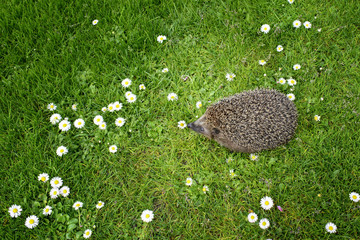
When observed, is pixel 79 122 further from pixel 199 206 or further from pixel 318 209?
pixel 318 209

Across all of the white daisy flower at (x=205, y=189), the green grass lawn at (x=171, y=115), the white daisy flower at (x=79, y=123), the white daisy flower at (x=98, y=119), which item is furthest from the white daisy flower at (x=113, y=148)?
the white daisy flower at (x=205, y=189)

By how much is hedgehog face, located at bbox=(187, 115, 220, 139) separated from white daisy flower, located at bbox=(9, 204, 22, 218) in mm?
2272

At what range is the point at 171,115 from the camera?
421cm

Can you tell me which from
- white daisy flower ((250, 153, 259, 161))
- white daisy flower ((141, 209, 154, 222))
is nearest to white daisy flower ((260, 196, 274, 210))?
white daisy flower ((250, 153, 259, 161))

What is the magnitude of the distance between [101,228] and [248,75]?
2.92m

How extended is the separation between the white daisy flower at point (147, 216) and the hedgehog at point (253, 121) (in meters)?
1.27

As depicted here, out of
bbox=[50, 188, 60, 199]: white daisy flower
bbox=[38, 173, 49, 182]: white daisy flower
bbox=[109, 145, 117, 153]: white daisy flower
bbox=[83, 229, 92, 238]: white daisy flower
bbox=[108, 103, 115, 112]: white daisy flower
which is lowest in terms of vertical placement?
bbox=[83, 229, 92, 238]: white daisy flower

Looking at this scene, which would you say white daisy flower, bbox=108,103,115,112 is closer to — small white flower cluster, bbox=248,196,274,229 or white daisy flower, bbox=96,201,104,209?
white daisy flower, bbox=96,201,104,209

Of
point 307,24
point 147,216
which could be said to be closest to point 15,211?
point 147,216

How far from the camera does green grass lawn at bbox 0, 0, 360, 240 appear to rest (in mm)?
3422

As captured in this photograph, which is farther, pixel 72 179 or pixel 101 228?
pixel 72 179

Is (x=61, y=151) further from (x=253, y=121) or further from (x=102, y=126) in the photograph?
(x=253, y=121)

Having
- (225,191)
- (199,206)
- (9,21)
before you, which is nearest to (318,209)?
(225,191)

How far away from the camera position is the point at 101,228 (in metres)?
3.43
